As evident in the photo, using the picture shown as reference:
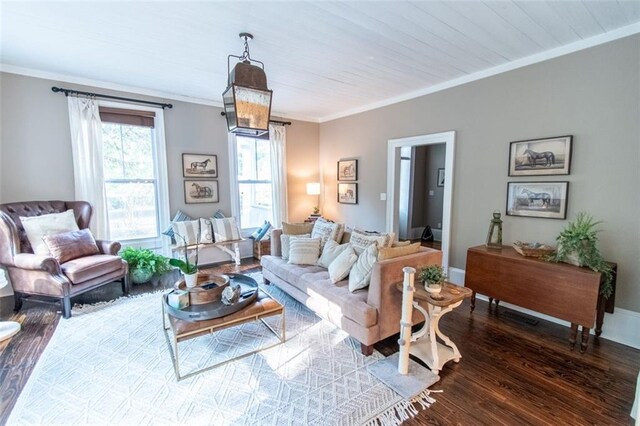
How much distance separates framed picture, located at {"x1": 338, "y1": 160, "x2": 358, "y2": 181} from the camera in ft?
17.2

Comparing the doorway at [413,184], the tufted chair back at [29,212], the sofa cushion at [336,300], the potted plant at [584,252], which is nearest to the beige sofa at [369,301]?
the sofa cushion at [336,300]

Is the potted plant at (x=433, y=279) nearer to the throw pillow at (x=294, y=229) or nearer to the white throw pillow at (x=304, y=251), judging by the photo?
the white throw pillow at (x=304, y=251)

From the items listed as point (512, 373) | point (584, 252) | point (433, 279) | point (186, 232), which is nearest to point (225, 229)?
point (186, 232)

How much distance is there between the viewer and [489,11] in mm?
2188

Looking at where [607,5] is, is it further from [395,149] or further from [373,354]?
[373,354]

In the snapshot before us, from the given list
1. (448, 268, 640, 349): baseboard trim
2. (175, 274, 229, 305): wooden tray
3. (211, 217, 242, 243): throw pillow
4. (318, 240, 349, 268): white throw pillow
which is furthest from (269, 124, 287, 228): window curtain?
(448, 268, 640, 349): baseboard trim

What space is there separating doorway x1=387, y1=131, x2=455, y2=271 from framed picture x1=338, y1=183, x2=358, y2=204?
2.43ft

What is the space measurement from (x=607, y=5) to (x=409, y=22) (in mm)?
1424

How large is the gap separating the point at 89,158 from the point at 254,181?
7.88 ft

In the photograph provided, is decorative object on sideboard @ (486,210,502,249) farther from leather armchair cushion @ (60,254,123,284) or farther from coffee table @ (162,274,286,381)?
leather armchair cushion @ (60,254,123,284)

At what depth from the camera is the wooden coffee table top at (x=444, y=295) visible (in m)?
2.03

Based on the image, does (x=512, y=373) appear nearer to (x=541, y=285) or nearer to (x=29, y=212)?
(x=541, y=285)

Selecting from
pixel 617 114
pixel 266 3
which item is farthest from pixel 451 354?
pixel 266 3

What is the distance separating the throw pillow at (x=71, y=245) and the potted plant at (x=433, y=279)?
150 inches
